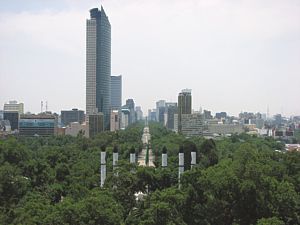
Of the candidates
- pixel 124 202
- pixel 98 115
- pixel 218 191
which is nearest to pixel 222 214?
pixel 218 191

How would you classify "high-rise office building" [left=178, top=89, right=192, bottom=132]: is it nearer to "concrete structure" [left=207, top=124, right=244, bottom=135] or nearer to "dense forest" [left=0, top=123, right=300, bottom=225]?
"concrete structure" [left=207, top=124, right=244, bottom=135]

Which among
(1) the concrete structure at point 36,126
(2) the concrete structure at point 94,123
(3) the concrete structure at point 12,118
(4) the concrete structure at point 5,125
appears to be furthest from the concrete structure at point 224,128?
(1) the concrete structure at point 36,126

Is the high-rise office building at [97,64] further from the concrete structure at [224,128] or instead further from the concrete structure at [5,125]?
the concrete structure at [224,128]

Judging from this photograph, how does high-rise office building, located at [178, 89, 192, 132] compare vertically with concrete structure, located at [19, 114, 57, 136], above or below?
above

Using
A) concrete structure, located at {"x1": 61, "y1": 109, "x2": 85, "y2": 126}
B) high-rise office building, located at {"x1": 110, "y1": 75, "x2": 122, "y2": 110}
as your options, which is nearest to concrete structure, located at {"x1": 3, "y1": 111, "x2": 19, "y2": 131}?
concrete structure, located at {"x1": 61, "y1": 109, "x2": 85, "y2": 126}

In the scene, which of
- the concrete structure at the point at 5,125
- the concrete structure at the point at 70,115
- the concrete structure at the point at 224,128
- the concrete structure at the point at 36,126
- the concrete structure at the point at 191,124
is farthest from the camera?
the concrete structure at the point at 70,115

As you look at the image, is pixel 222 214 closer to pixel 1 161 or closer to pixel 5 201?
pixel 5 201
